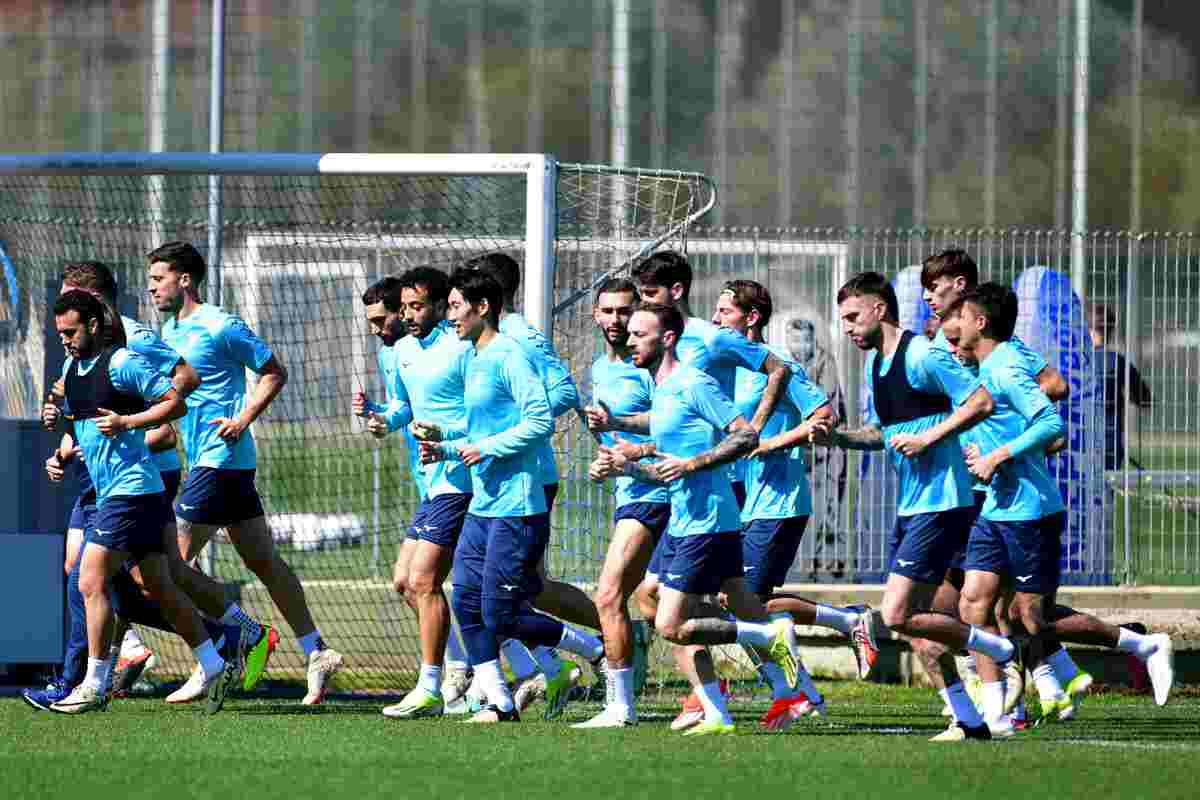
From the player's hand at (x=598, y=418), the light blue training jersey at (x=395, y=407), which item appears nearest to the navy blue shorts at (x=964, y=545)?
the player's hand at (x=598, y=418)

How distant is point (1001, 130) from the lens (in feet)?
83.9

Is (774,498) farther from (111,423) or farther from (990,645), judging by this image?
(111,423)

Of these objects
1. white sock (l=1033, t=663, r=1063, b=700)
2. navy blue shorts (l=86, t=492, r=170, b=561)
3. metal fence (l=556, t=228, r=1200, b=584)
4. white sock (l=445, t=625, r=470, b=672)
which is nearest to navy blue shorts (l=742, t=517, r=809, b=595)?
white sock (l=1033, t=663, r=1063, b=700)

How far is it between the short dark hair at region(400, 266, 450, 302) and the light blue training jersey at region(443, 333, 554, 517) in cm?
79

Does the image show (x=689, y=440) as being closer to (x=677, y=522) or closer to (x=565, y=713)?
(x=677, y=522)

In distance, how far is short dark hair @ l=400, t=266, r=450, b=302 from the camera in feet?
39.6

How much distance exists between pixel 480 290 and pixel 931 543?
99.9 inches

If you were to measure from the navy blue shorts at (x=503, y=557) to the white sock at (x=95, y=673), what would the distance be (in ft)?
5.99

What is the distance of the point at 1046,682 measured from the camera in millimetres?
11805

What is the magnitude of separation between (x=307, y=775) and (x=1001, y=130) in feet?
59.5

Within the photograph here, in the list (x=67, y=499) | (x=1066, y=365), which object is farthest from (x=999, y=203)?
(x=67, y=499)

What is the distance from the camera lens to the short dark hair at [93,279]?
11.7 m

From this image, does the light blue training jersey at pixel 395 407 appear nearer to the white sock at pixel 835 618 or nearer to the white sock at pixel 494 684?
the white sock at pixel 494 684

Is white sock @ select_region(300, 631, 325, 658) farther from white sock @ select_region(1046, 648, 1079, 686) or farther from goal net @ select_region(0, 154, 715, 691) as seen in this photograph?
white sock @ select_region(1046, 648, 1079, 686)
